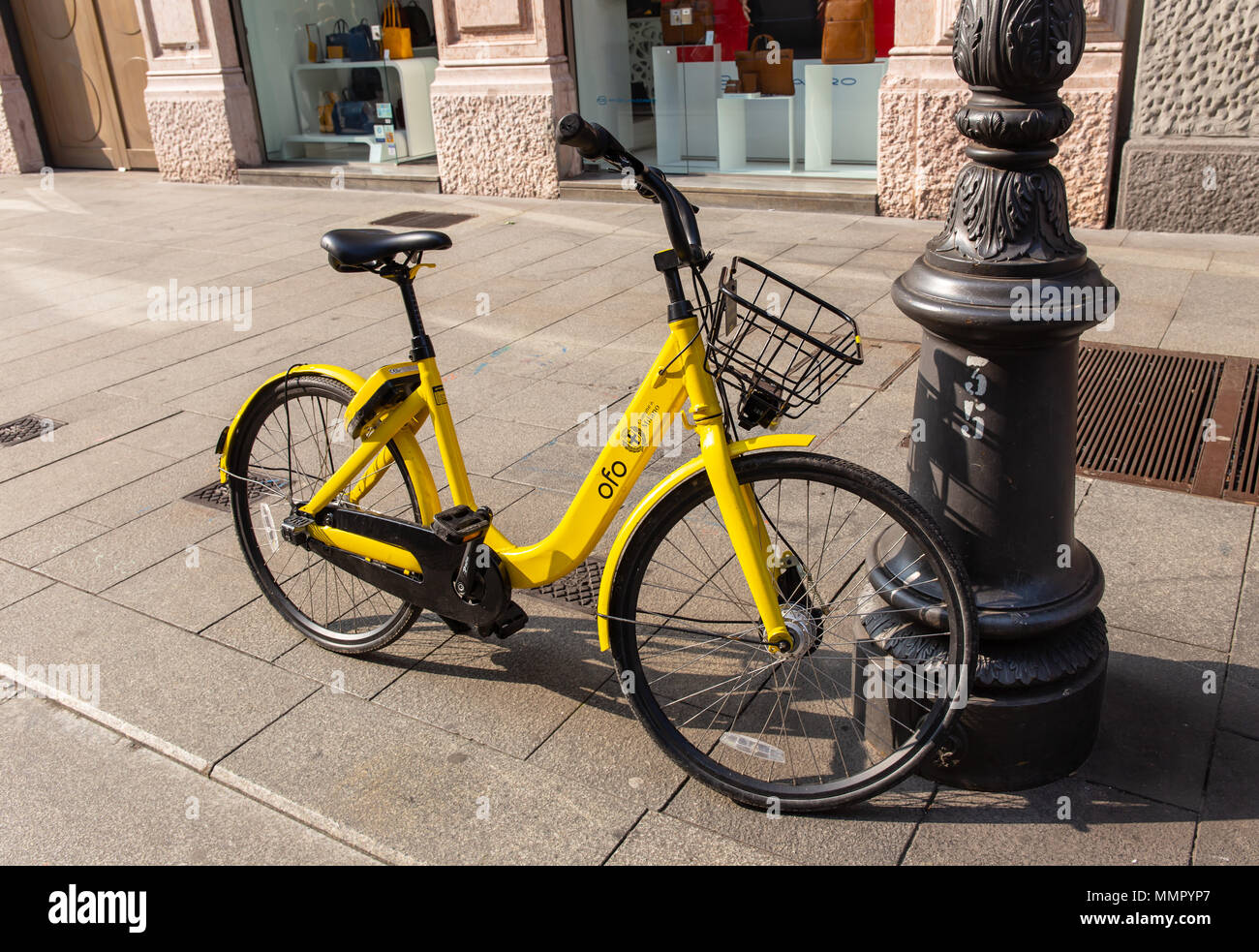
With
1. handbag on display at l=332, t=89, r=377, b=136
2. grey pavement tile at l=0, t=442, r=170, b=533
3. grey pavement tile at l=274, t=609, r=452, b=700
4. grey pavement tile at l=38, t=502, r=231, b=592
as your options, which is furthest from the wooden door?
grey pavement tile at l=274, t=609, r=452, b=700

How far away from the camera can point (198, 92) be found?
495 inches

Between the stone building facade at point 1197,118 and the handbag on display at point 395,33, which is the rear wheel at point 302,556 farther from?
the handbag on display at point 395,33

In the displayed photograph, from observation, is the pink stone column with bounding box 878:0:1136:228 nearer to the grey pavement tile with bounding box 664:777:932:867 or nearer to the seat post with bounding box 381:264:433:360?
the seat post with bounding box 381:264:433:360

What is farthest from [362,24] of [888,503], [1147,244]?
[888,503]

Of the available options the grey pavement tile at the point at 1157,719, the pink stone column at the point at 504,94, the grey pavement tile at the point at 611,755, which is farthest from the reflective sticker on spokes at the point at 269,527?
the pink stone column at the point at 504,94

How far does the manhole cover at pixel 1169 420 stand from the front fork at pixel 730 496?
195 cm

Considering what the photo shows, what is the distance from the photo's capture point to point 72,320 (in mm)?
7641

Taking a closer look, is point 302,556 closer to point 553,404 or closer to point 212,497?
point 212,497

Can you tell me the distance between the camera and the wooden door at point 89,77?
1339 centimetres

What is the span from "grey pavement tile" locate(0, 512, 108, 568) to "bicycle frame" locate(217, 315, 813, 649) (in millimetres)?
1586

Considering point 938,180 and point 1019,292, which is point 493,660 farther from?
point 938,180

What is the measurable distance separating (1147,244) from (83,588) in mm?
6859

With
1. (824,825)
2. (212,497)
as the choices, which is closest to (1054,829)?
(824,825)

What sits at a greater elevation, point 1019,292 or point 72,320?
point 1019,292
